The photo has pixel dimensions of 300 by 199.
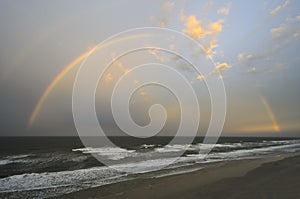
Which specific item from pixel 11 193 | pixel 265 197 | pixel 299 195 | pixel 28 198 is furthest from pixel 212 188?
pixel 11 193

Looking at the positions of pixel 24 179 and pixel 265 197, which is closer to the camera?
pixel 265 197

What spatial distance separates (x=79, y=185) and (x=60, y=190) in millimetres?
1504

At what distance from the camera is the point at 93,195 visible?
12.7 m

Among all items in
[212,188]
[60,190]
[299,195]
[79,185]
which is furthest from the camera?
[79,185]

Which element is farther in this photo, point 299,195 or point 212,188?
point 212,188

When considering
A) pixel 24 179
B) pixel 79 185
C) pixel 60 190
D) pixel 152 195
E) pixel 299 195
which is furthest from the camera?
pixel 24 179

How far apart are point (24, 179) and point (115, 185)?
792 centimetres

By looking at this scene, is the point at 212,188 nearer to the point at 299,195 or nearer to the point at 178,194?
A: the point at 178,194

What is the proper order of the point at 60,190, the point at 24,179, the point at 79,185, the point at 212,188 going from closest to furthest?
the point at 212,188
the point at 60,190
the point at 79,185
the point at 24,179

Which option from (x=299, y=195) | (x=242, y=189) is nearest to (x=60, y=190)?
(x=242, y=189)

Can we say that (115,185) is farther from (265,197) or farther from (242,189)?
(265,197)

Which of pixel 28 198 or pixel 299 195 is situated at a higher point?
pixel 299 195

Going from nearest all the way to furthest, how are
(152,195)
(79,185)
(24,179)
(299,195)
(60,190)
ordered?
1. (299,195)
2. (152,195)
3. (60,190)
4. (79,185)
5. (24,179)

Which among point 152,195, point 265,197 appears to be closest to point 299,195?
point 265,197
